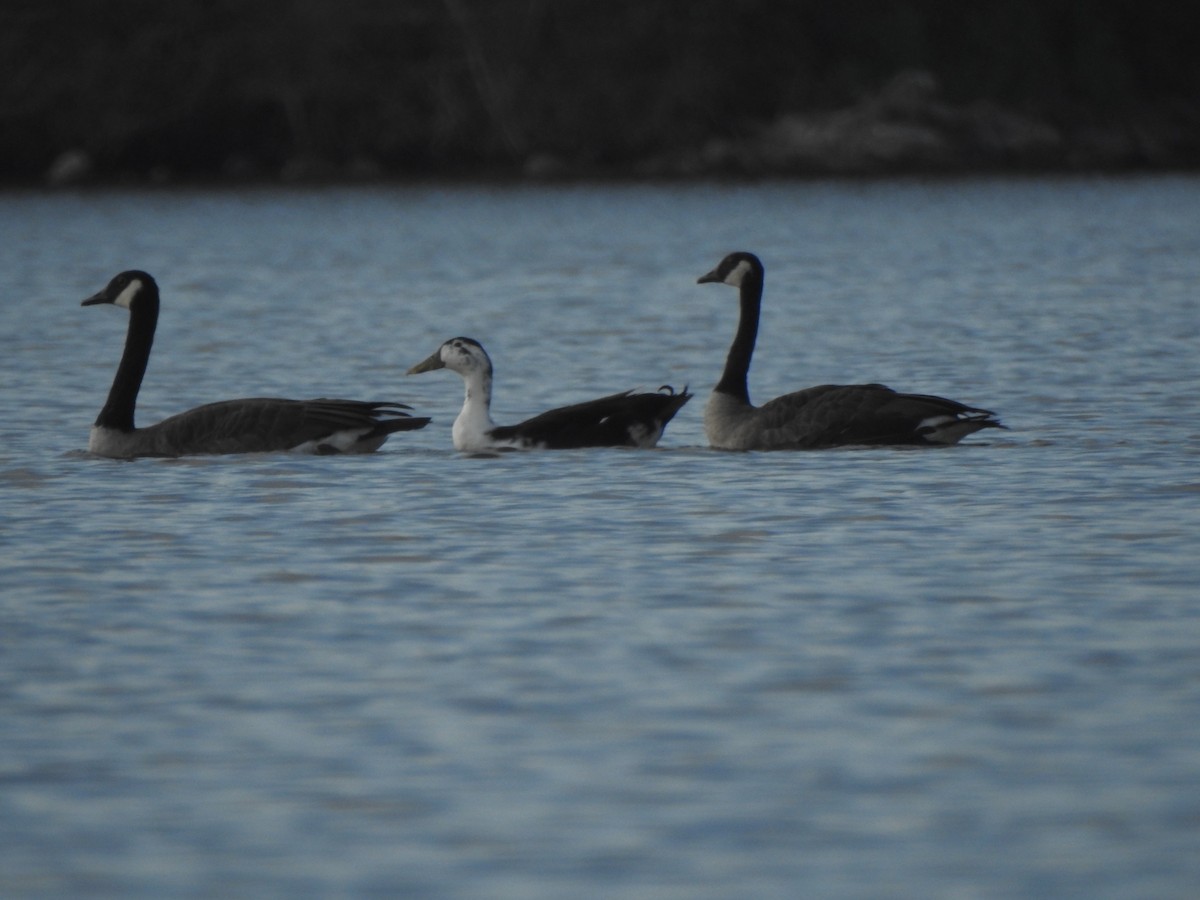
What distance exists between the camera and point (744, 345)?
14.6 metres

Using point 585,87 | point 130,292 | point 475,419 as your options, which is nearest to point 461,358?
point 475,419

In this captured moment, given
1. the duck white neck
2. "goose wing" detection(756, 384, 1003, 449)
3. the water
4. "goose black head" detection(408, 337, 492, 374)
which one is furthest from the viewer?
"goose black head" detection(408, 337, 492, 374)

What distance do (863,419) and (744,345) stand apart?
1.48 meters

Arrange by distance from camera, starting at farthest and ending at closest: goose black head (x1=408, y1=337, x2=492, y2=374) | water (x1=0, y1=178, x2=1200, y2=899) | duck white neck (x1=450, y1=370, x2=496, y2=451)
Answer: goose black head (x1=408, y1=337, x2=492, y2=374) < duck white neck (x1=450, y1=370, x2=496, y2=451) < water (x1=0, y1=178, x2=1200, y2=899)

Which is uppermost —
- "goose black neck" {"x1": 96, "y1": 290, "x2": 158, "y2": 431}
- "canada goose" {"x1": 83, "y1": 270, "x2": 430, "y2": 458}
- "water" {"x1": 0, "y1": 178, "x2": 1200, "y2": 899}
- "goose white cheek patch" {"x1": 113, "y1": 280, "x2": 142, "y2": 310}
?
"goose white cheek patch" {"x1": 113, "y1": 280, "x2": 142, "y2": 310}

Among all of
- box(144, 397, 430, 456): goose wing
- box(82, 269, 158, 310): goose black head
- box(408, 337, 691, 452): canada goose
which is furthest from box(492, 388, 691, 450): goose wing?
box(82, 269, 158, 310): goose black head

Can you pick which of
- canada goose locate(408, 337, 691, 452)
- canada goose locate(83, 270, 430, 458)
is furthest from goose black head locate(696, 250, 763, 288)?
canada goose locate(83, 270, 430, 458)

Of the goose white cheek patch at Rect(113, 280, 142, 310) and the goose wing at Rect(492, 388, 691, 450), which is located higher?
the goose white cheek patch at Rect(113, 280, 142, 310)

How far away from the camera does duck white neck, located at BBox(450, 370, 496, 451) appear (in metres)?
13.7

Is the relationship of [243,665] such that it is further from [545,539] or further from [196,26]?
[196,26]

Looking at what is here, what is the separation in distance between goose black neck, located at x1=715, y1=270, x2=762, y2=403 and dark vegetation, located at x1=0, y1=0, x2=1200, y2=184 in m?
53.1

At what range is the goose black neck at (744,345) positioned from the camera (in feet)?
47.1

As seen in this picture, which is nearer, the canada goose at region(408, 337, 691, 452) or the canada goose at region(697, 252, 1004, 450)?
the canada goose at region(697, 252, 1004, 450)

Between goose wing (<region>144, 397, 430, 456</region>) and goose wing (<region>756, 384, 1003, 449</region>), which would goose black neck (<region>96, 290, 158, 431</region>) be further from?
goose wing (<region>756, 384, 1003, 449</region>)
